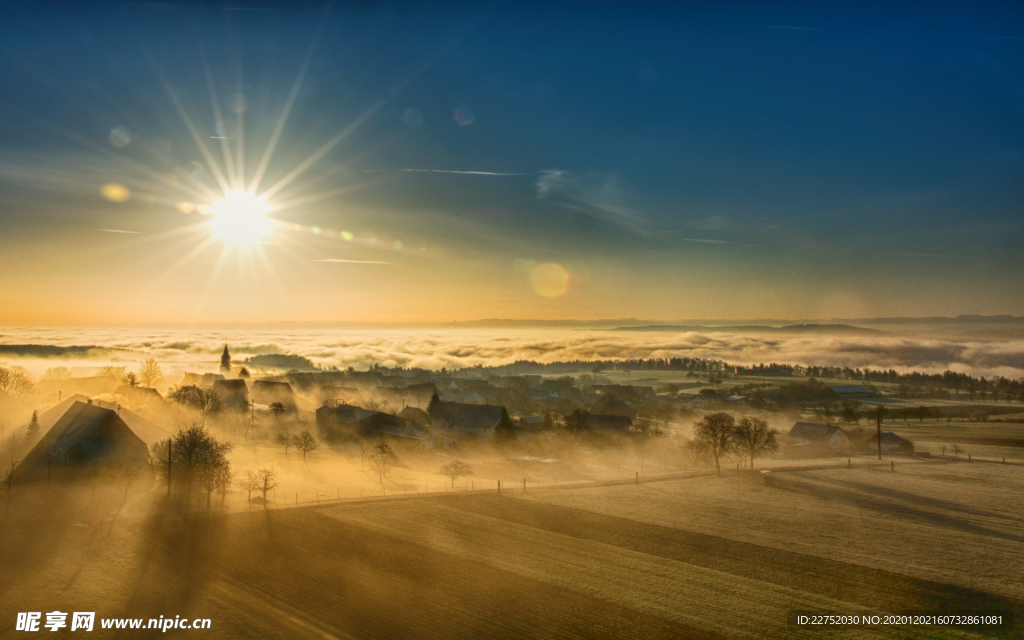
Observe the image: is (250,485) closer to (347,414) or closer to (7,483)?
(7,483)

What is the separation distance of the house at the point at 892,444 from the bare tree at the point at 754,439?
62.1 ft

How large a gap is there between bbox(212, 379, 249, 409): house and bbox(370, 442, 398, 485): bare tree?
44493 millimetres

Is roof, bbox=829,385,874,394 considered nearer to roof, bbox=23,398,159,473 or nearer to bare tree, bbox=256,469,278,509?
bare tree, bbox=256,469,278,509

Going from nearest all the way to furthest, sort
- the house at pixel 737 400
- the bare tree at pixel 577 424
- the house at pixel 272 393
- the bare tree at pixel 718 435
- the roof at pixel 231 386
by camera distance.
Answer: the bare tree at pixel 718 435 → the bare tree at pixel 577 424 → the house at pixel 272 393 → the roof at pixel 231 386 → the house at pixel 737 400

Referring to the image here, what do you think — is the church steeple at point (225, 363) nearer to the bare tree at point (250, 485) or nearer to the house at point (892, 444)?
the bare tree at point (250, 485)

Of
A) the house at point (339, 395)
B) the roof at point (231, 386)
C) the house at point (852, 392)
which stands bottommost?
the house at point (339, 395)

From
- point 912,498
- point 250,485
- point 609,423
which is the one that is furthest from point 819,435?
point 250,485

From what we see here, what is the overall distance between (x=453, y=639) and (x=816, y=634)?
1383 cm

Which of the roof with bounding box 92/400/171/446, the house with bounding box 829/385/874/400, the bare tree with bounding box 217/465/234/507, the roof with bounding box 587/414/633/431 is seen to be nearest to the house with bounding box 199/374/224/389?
the roof with bounding box 92/400/171/446

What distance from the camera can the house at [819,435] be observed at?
7869cm

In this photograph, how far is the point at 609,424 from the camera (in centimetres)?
8138

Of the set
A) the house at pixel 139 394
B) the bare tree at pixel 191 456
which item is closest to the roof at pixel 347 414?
the house at pixel 139 394

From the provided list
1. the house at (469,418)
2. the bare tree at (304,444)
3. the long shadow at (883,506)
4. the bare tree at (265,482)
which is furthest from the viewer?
the house at (469,418)

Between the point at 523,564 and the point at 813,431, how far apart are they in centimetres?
6809
